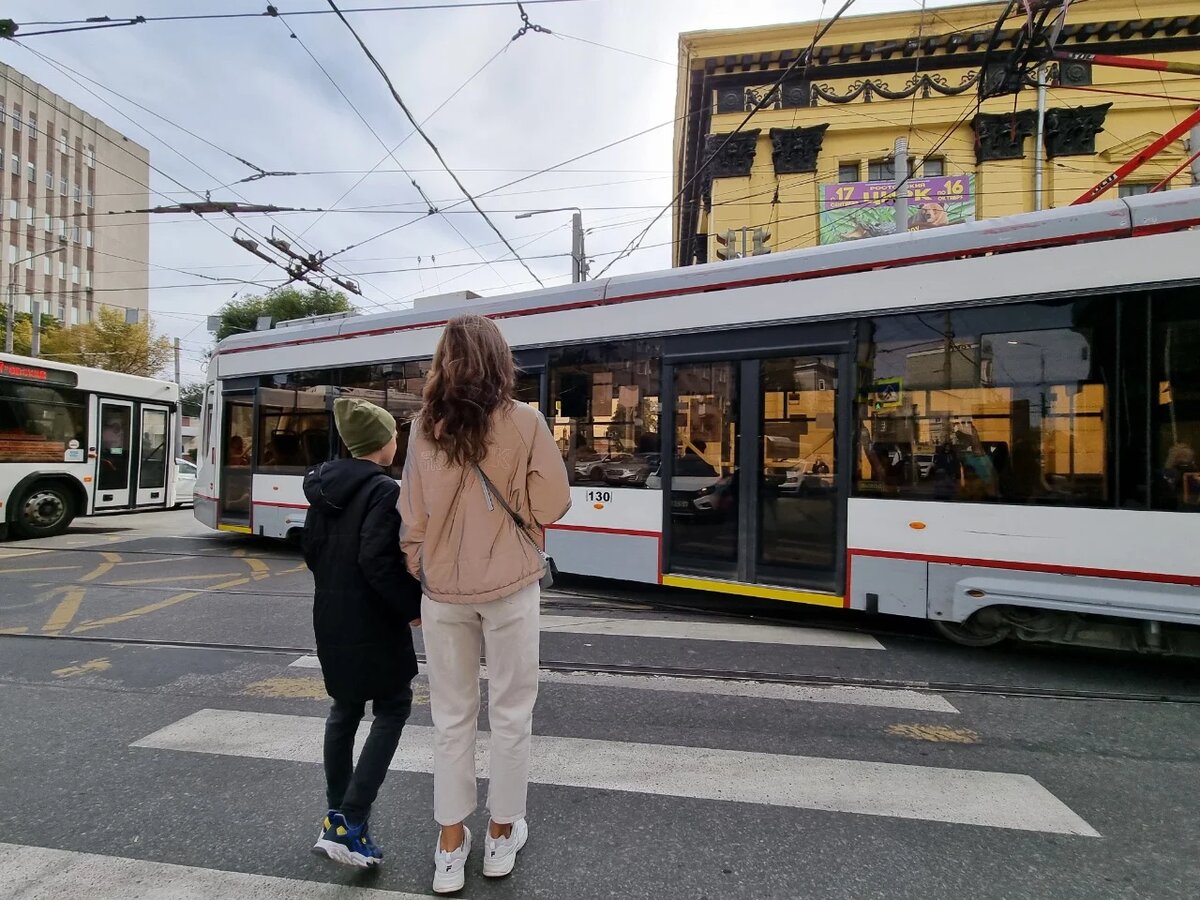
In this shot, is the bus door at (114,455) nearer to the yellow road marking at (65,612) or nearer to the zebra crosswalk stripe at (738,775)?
the yellow road marking at (65,612)

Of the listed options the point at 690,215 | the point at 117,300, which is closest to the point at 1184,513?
the point at 690,215

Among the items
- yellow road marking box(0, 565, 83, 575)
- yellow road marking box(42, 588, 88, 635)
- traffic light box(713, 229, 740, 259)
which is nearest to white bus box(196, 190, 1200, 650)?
yellow road marking box(42, 588, 88, 635)

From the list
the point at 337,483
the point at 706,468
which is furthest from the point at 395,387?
the point at 337,483

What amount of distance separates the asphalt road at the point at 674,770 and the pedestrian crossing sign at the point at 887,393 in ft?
6.28

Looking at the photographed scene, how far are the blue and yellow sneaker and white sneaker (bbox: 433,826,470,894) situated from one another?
26 cm

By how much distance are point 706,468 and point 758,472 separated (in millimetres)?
498

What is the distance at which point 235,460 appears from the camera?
30.9 ft

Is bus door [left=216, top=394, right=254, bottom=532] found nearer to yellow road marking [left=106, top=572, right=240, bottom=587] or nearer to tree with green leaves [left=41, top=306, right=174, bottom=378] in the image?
yellow road marking [left=106, top=572, right=240, bottom=587]

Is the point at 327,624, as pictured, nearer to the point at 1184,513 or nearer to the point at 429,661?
the point at 429,661

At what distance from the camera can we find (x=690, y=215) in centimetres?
2783

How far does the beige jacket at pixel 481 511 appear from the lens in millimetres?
2027

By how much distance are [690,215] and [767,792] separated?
2795cm

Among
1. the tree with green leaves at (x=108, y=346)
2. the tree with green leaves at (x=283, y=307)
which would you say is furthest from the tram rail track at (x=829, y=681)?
the tree with green leaves at (x=283, y=307)

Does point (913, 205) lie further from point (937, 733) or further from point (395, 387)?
point (937, 733)
